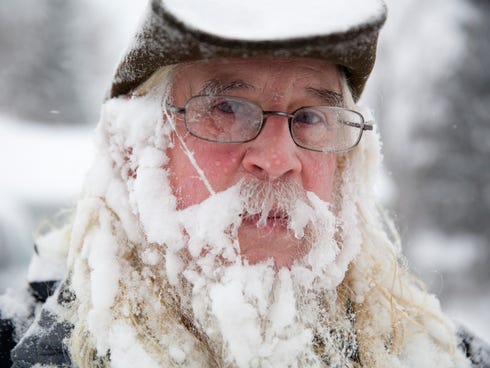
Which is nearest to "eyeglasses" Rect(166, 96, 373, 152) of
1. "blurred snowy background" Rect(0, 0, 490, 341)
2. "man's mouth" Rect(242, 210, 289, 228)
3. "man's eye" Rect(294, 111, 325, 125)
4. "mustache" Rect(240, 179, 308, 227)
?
"man's eye" Rect(294, 111, 325, 125)

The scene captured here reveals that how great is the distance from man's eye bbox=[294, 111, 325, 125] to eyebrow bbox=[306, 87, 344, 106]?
0.08m

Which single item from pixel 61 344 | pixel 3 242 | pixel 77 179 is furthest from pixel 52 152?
pixel 61 344

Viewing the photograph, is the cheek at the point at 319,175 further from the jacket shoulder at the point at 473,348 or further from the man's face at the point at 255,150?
the jacket shoulder at the point at 473,348

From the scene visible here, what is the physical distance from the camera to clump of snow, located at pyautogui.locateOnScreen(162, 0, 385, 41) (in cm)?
139

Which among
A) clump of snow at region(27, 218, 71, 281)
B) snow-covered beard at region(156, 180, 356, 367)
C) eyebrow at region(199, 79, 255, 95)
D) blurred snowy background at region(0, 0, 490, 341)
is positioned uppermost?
eyebrow at region(199, 79, 255, 95)

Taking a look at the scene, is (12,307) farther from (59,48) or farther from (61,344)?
(59,48)

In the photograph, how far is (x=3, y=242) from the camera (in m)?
5.20

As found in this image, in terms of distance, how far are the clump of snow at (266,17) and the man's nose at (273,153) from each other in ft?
1.22

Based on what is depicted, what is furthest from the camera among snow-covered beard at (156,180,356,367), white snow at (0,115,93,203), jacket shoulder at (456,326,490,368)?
white snow at (0,115,93,203)

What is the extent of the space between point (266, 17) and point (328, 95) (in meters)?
0.53

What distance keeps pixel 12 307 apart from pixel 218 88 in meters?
1.43

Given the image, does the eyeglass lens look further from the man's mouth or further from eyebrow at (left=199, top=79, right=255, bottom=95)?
the man's mouth

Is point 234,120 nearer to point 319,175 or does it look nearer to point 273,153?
point 273,153

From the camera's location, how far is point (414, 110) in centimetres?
1369
